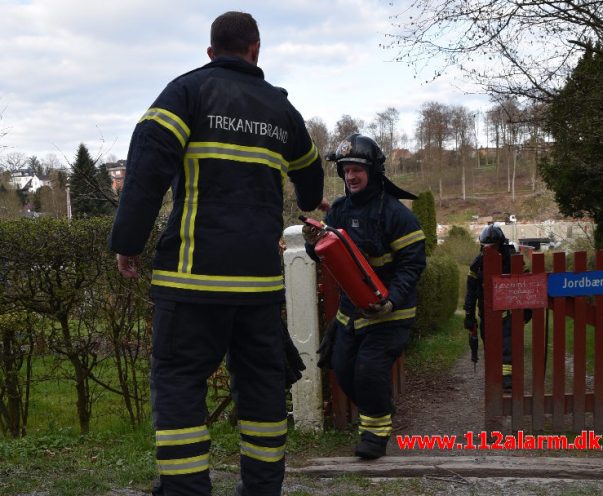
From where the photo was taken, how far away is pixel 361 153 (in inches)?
164

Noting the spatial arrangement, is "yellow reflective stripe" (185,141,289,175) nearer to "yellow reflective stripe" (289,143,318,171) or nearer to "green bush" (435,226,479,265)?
"yellow reflective stripe" (289,143,318,171)

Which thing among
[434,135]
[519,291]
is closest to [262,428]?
[519,291]

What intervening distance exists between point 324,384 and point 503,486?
174cm

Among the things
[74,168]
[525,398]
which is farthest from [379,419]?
[74,168]

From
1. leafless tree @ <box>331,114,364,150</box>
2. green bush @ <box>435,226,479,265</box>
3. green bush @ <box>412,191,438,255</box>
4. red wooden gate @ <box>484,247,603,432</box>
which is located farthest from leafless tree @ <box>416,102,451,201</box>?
red wooden gate @ <box>484,247,603,432</box>

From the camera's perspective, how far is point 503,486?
3.60 metres

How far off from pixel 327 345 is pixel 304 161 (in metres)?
1.61

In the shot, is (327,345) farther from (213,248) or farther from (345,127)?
(345,127)

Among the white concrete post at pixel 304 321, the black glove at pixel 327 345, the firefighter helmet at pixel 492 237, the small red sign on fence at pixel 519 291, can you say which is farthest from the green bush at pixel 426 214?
the black glove at pixel 327 345

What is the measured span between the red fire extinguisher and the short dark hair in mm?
1093

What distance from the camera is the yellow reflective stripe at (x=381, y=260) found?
420 centimetres

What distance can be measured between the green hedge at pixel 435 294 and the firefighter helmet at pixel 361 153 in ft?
17.1

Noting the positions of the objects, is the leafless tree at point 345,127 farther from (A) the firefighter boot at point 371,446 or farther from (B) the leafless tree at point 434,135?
(A) the firefighter boot at point 371,446

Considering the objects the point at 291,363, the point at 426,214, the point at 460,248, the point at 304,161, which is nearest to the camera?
the point at 304,161
